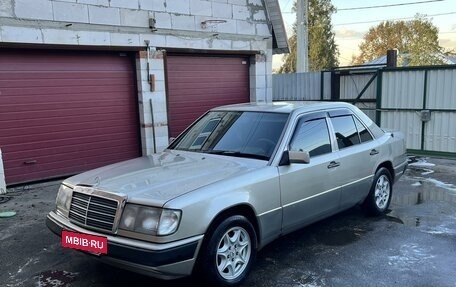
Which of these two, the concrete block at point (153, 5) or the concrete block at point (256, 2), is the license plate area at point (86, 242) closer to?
the concrete block at point (153, 5)

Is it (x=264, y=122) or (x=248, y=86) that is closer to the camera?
(x=264, y=122)

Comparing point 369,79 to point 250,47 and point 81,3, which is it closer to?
point 250,47

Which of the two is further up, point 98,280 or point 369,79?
point 369,79

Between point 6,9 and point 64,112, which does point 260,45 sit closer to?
point 64,112

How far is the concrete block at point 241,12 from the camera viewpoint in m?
10.6

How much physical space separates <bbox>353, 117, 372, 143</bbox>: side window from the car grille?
3.35 metres

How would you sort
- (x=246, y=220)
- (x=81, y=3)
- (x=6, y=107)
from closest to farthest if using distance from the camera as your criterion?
(x=246, y=220) < (x=6, y=107) < (x=81, y=3)

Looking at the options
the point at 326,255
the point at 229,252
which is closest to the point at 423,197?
the point at 326,255

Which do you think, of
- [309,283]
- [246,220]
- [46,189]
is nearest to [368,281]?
[309,283]

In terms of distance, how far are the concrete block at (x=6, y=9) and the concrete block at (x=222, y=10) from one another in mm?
4572

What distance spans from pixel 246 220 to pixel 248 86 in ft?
26.5

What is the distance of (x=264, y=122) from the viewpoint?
15.1 ft

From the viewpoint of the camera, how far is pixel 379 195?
5727 millimetres

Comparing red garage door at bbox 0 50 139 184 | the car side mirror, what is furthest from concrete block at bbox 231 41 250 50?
the car side mirror
